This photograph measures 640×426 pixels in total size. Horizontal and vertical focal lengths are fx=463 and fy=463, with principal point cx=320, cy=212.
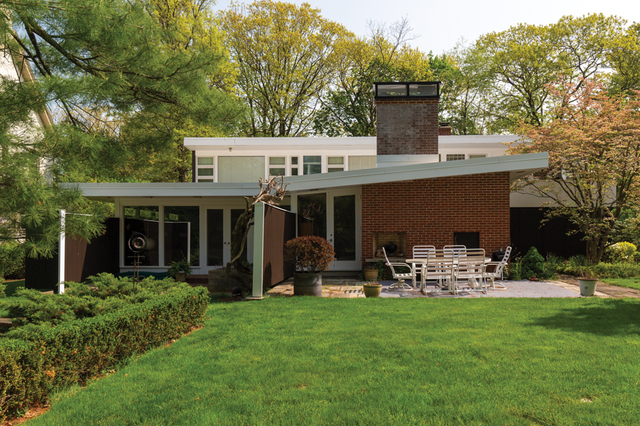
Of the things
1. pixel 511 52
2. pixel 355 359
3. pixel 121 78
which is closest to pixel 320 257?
pixel 355 359

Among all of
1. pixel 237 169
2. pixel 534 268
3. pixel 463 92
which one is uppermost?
pixel 463 92

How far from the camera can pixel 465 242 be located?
Result: 11570 millimetres

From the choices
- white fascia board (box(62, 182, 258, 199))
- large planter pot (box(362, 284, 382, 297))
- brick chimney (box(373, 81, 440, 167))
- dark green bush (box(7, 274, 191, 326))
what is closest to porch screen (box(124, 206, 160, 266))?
white fascia board (box(62, 182, 258, 199))

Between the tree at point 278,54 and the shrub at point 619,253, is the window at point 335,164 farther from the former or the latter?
the tree at point 278,54

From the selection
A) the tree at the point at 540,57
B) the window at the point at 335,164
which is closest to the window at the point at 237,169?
the window at the point at 335,164

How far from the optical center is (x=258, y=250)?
28.8ft

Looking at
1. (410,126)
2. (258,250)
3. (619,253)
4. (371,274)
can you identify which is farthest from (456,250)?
(619,253)

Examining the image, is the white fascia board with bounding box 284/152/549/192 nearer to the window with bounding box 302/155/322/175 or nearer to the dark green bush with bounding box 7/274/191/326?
the window with bounding box 302/155/322/175

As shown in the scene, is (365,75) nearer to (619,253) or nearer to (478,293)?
(619,253)

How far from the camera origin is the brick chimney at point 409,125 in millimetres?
13781

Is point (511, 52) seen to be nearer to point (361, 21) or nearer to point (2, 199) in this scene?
point (361, 21)

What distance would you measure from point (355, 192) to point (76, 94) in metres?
8.53

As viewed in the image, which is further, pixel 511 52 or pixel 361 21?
pixel 361 21

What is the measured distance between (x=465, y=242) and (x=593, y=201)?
5325mm
